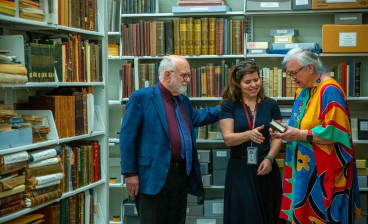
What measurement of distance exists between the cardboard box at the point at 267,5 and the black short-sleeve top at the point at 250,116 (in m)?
1.60

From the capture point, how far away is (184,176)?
3.36 metres

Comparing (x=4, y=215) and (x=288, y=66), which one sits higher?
(x=288, y=66)

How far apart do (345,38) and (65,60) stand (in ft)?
8.61

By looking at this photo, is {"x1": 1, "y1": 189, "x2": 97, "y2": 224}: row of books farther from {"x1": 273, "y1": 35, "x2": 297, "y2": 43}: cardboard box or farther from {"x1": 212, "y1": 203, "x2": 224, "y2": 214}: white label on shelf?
{"x1": 273, "y1": 35, "x2": 297, "y2": 43}: cardboard box

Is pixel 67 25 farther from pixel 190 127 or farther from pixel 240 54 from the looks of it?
A: pixel 240 54

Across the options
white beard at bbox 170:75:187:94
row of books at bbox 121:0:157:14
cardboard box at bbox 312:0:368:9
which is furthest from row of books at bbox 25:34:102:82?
cardboard box at bbox 312:0:368:9

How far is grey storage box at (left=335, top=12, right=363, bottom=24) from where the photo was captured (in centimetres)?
489

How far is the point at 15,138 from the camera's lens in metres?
2.88

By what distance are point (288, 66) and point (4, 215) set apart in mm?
1845

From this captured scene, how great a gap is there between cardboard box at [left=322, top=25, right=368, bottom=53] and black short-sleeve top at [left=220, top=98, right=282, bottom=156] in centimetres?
150

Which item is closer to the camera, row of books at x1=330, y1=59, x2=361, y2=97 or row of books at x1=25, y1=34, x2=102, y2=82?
row of books at x1=25, y1=34, x2=102, y2=82

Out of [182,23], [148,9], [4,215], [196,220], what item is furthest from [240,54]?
[4,215]

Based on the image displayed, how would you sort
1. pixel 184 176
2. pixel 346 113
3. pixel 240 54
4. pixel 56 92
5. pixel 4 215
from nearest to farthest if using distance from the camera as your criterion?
pixel 4 215 < pixel 346 113 < pixel 184 176 < pixel 56 92 < pixel 240 54

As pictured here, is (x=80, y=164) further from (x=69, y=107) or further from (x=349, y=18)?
(x=349, y=18)
